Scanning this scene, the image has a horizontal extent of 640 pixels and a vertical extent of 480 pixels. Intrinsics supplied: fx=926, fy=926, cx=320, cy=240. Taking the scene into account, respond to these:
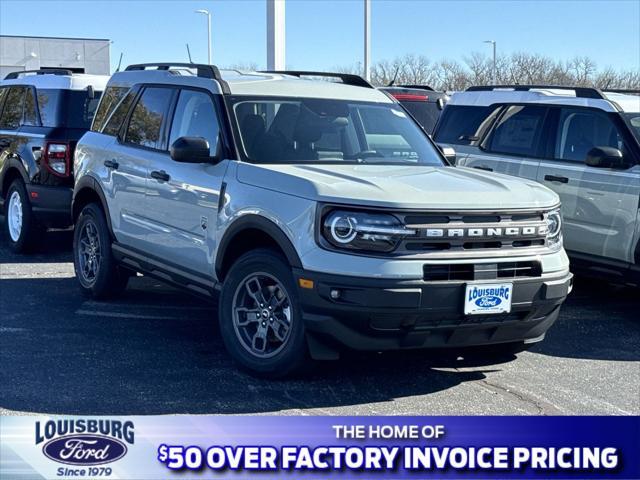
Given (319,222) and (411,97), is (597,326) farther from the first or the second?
(411,97)

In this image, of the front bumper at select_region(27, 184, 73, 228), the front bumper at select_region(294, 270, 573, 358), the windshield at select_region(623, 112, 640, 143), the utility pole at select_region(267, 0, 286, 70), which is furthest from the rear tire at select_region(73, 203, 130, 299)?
the utility pole at select_region(267, 0, 286, 70)

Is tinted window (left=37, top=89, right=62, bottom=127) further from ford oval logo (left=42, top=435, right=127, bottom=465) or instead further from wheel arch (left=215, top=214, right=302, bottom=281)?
ford oval logo (left=42, top=435, right=127, bottom=465)

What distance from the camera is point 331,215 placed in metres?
5.21

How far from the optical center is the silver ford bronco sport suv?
5164 millimetres

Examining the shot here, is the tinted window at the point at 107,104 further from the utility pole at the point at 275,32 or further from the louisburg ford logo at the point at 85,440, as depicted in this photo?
the utility pole at the point at 275,32

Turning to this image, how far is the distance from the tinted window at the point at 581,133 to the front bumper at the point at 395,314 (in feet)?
9.64

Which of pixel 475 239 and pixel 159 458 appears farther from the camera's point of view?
pixel 475 239

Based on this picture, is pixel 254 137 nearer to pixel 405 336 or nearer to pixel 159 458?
pixel 405 336

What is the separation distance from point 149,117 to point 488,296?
3297mm

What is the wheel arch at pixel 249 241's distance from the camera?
540cm

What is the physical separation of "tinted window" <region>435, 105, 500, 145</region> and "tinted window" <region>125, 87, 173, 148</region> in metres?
3.37

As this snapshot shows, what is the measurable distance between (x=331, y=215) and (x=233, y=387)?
4.15 ft

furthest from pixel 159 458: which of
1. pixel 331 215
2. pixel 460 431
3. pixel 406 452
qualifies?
pixel 331 215

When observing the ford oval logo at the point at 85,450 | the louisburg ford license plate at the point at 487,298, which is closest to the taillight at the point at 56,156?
the louisburg ford license plate at the point at 487,298
